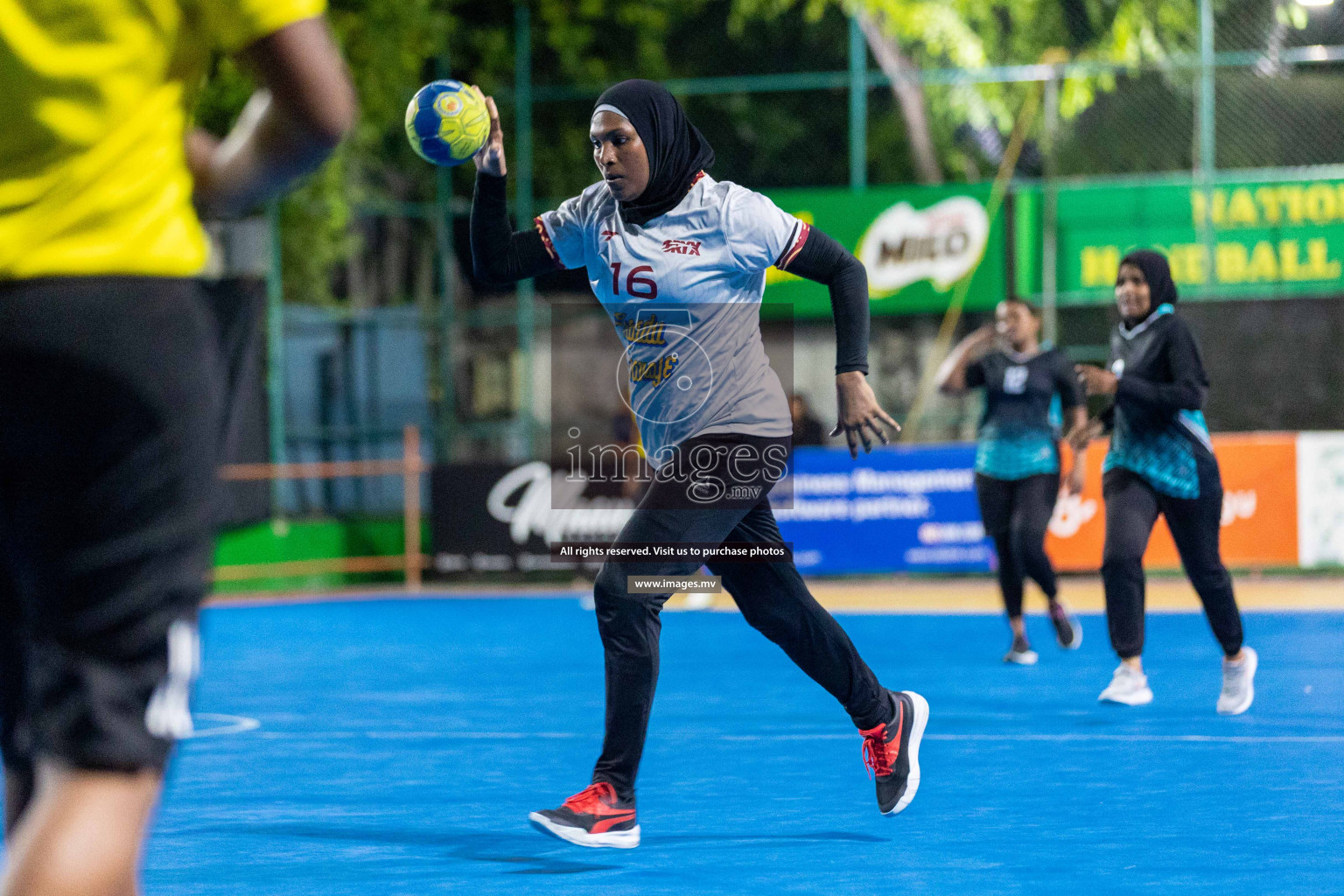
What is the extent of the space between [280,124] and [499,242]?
128 inches

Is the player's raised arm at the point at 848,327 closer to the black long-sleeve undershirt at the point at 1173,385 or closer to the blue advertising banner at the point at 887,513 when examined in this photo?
the black long-sleeve undershirt at the point at 1173,385

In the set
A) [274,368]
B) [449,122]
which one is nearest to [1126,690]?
[449,122]

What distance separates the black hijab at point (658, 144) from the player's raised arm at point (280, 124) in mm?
2947

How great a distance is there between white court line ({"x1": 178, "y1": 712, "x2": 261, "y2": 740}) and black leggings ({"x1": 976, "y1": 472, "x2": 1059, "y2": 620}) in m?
4.47

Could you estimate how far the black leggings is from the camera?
10.3 meters

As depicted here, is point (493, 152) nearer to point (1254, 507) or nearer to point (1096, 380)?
point (1096, 380)

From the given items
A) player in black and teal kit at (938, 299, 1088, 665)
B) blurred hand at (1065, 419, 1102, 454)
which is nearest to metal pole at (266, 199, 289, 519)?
player in black and teal kit at (938, 299, 1088, 665)

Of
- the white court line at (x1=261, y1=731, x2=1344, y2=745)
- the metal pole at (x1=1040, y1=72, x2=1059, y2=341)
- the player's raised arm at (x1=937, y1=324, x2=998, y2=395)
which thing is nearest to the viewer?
the white court line at (x1=261, y1=731, x2=1344, y2=745)

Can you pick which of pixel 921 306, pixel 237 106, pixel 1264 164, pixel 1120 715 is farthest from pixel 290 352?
pixel 1120 715

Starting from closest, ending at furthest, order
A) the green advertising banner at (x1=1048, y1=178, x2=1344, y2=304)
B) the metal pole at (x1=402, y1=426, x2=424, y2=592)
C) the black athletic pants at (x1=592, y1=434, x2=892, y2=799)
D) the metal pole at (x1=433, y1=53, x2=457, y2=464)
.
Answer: the black athletic pants at (x1=592, y1=434, x2=892, y2=799) < the metal pole at (x1=402, y1=426, x2=424, y2=592) < the green advertising banner at (x1=1048, y1=178, x2=1344, y2=304) < the metal pole at (x1=433, y1=53, x2=457, y2=464)

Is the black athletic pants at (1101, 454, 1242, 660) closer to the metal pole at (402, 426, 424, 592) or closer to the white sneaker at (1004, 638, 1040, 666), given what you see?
the white sneaker at (1004, 638, 1040, 666)

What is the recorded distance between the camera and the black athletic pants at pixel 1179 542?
308 inches

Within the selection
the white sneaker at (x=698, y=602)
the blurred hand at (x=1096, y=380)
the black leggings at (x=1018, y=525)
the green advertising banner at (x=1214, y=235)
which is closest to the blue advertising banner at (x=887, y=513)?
the white sneaker at (x=698, y=602)

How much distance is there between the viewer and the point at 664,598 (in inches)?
209
